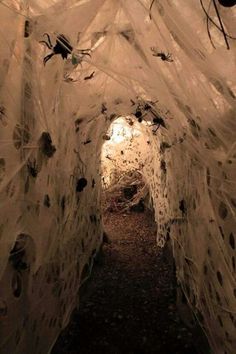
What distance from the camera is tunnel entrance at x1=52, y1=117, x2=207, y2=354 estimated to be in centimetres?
312

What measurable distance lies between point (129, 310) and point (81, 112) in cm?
245

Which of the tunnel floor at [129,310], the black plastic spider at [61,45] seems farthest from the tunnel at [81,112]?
the tunnel floor at [129,310]

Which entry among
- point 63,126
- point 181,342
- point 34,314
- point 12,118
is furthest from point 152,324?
point 12,118

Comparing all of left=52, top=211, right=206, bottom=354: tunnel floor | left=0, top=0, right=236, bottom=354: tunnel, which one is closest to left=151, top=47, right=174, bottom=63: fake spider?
left=0, top=0, right=236, bottom=354: tunnel

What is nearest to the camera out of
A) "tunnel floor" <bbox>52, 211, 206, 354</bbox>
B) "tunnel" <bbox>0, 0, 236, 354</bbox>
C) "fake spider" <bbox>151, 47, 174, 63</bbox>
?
"tunnel" <bbox>0, 0, 236, 354</bbox>

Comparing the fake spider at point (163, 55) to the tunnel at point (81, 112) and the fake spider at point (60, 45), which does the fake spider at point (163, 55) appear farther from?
the fake spider at point (60, 45)

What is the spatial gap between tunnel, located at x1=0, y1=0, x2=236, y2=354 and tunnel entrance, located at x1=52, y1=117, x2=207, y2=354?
64cm

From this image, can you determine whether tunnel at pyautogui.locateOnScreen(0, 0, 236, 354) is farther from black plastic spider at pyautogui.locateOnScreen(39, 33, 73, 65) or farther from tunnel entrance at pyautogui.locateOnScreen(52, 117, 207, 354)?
tunnel entrance at pyautogui.locateOnScreen(52, 117, 207, 354)

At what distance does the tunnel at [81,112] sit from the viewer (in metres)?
1.40

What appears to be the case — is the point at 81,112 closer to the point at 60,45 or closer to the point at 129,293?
the point at 60,45

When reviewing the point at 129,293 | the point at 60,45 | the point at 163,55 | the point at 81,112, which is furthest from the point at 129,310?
the point at 60,45

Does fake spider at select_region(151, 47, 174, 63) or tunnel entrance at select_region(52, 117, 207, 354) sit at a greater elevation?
fake spider at select_region(151, 47, 174, 63)

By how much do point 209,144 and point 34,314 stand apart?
1.61 meters

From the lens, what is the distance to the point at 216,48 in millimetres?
1392
